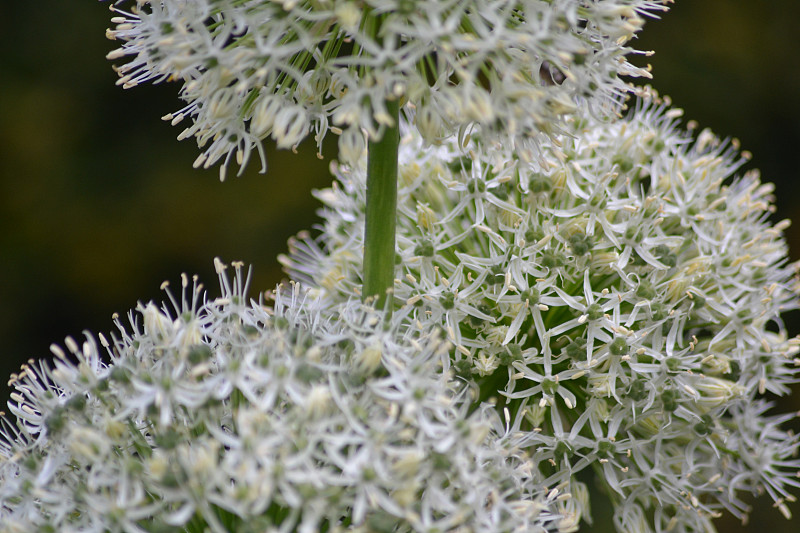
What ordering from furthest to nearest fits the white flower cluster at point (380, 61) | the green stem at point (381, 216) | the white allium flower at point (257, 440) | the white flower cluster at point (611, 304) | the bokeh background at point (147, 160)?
the bokeh background at point (147, 160), the white flower cluster at point (611, 304), the green stem at point (381, 216), the white flower cluster at point (380, 61), the white allium flower at point (257, 440)

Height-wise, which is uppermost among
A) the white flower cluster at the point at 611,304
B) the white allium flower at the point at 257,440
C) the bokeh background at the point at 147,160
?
the bokeh background at the point at 147,160

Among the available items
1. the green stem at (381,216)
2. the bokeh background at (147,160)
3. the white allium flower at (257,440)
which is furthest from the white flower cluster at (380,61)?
the bokeh background at (147,160)

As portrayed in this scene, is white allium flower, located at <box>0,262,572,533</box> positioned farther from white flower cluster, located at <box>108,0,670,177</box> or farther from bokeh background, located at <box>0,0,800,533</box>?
bokeh background, located at <box>0,0,800,533</box>

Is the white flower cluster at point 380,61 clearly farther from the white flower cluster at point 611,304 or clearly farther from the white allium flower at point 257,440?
the white allium flower at point 257,440

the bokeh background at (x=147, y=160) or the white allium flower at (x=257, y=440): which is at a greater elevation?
the bokeh background at (x=147, y=160)

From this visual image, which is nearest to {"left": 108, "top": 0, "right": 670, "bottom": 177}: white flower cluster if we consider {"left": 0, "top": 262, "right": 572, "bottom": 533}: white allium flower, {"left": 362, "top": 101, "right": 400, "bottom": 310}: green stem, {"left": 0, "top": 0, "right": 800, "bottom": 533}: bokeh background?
{"left": 362, "top": 101, "right": 400, "bottom": 310}: green stem

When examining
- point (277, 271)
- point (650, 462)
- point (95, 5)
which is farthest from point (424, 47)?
point (95, 5)
